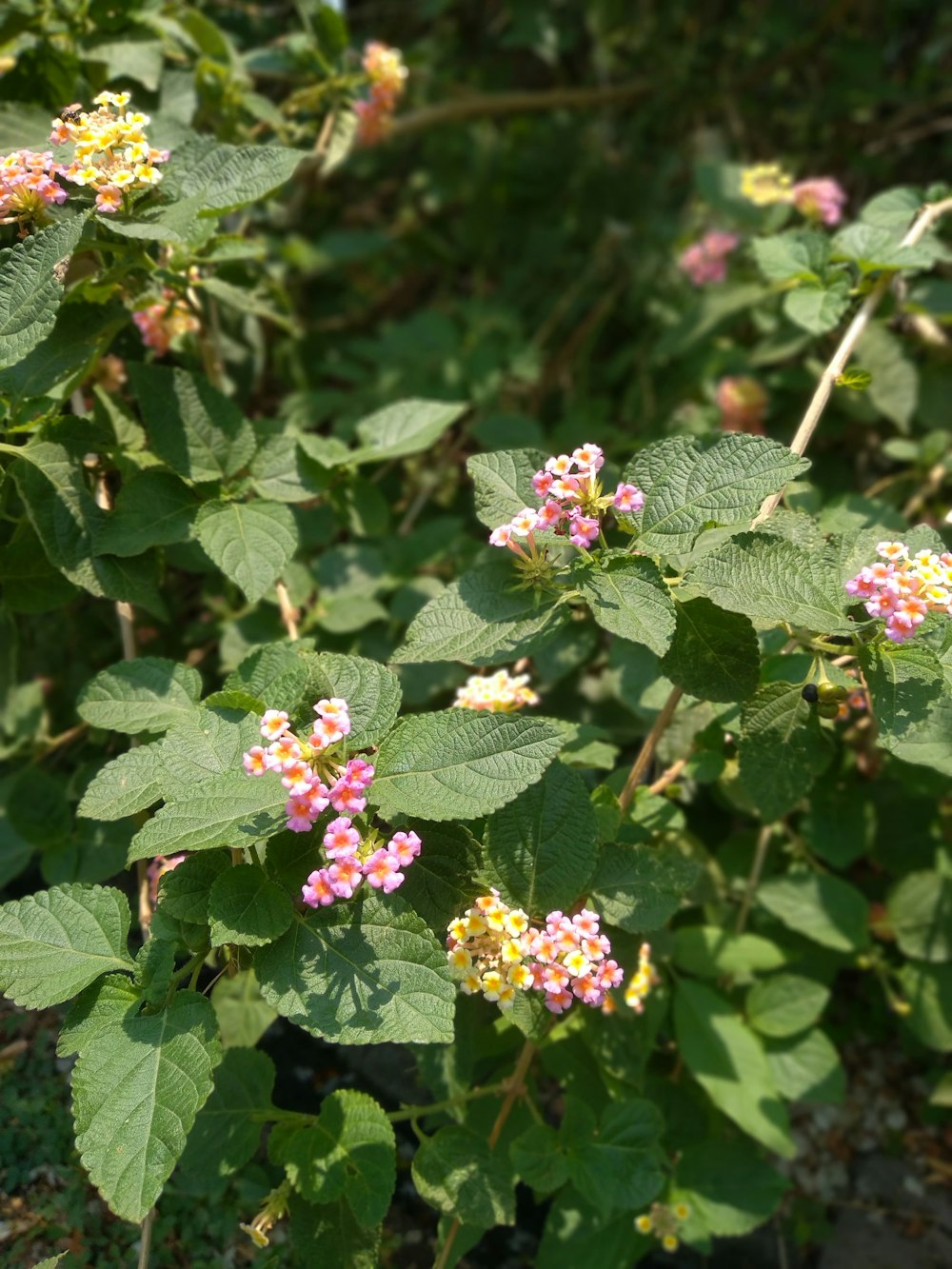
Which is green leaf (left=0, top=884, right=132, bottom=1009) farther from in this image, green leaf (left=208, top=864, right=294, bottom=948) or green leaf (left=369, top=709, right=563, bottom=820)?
green leaf (left=369, top=709, right=563, bottom=820)

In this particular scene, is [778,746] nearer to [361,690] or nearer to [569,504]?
[569,504]

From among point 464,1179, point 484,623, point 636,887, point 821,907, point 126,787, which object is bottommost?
point 821,907

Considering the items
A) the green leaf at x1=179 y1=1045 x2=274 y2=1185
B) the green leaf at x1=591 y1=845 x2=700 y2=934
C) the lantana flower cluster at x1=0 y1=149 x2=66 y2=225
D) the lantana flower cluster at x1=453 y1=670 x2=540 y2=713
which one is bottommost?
the green leaf at x1=179 y1=1045 x2=274 y2=1185

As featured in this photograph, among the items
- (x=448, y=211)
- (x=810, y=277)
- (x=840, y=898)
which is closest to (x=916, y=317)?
(x=810, y=277)

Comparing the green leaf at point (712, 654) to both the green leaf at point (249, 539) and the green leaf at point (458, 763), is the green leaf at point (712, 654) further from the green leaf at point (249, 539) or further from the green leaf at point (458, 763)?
the green leaf at point (249, 539)

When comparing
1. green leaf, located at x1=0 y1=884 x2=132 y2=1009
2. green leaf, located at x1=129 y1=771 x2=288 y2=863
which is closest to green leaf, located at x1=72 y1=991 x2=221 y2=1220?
green leaf, located at x1=0 y1=884 x2=132 y2=1009

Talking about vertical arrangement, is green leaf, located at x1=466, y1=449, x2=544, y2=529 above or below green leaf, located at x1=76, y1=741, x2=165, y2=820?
above

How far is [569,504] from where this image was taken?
1219 mm

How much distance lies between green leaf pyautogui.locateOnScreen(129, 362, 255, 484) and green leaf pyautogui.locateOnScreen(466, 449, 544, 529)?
1.29 feet

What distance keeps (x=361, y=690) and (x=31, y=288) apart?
0.60 metres

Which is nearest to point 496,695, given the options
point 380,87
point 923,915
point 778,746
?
point 778,746

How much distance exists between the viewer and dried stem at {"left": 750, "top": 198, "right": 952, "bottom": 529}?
4.53 feet

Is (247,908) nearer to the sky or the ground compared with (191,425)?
nearer to the ground

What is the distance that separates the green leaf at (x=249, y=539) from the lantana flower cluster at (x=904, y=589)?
2.29 feet
